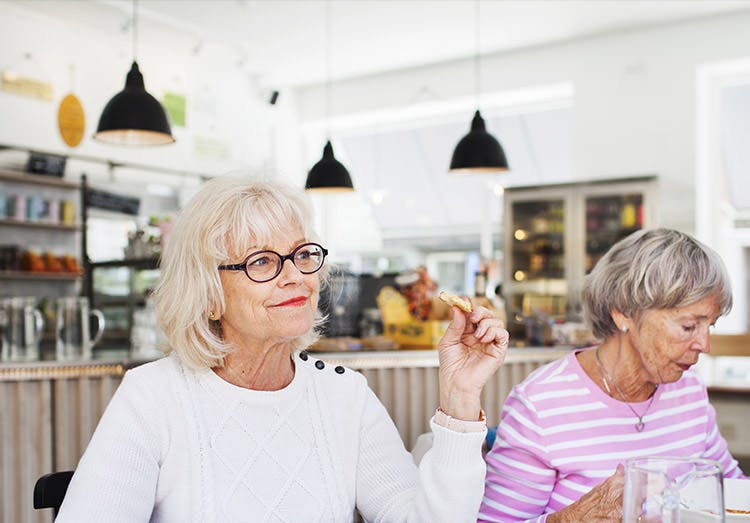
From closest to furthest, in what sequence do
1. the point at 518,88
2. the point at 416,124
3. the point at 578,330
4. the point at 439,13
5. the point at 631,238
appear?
the point at 631,238, the point at 578,330, the point at 439,13, the point at 518,88, the point at 416,124

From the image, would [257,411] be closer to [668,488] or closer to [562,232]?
[668,488]

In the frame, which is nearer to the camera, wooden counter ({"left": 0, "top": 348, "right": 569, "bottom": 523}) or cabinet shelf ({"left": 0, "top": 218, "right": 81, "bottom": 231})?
wooden counter ({"left": 0, "top": 348, "right": 569, "bottom": 523})

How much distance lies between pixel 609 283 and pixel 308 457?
864mm

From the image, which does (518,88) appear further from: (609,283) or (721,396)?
(609,283)

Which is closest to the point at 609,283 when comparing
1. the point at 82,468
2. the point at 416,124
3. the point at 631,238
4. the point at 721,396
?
the point at 631,238

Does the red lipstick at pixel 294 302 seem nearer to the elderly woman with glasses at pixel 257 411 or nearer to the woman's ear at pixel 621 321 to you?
the elderly woman with glasses at pixel 257 411

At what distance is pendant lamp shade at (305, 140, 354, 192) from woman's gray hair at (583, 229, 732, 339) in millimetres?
3869

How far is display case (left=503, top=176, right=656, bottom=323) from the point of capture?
6.70 metres

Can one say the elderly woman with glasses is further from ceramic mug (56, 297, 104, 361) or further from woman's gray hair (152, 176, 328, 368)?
ceramic mug (56, 297, 104, 361)

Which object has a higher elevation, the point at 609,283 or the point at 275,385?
the point at 609,283

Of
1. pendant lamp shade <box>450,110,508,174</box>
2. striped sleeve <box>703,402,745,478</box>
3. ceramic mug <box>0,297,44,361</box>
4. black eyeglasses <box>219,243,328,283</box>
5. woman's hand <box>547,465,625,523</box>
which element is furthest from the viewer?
pendant lamp shade <box>450,110,508,174</box>

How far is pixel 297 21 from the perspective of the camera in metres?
6.69

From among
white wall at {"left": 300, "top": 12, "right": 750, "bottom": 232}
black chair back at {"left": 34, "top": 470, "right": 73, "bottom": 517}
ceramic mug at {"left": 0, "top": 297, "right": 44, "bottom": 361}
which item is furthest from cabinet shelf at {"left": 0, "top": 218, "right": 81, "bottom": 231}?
black chair back at {"left": 34, "top": 470, "right": 73, "bottom": 517}

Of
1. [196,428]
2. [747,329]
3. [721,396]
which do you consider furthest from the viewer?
[747,329]
